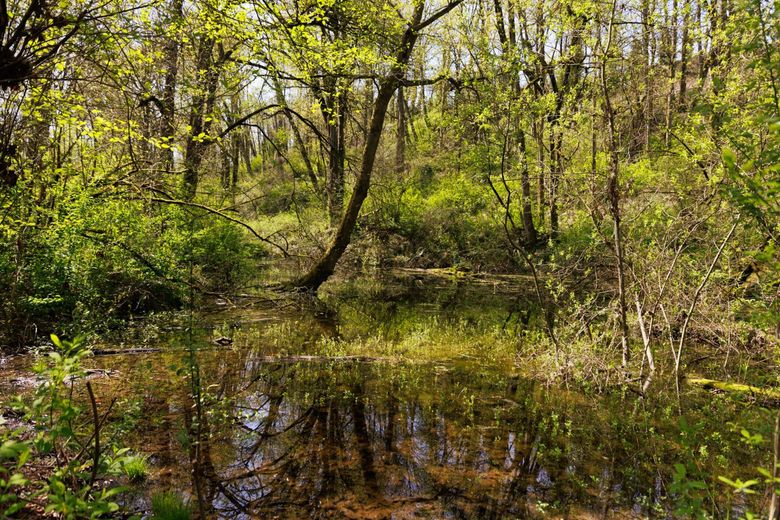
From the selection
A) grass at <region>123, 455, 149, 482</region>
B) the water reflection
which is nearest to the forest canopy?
the water reflection

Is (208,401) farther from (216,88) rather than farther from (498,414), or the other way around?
(216,88)

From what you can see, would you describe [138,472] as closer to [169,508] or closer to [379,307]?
[169,508]

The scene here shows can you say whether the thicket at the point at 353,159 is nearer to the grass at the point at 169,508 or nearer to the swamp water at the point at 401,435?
the swamp water at the point at 401,435

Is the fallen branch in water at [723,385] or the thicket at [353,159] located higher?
the thicket at [353,159]

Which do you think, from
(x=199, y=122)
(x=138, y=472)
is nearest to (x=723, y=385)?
(x=138, y=472)

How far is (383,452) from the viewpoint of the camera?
16.6 ft

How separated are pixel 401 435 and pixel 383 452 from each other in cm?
47

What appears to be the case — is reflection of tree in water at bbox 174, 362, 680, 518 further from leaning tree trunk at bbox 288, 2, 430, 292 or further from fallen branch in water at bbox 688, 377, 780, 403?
leaning tree trunk at bbox 288, 2, 430, 292

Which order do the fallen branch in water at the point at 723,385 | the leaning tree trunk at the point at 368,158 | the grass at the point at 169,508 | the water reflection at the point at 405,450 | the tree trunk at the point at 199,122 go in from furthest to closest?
1. the leaning tree trunk at the point at 368,158
2. the tree trunk at the point at 199,122
3. the fallen branch in water at the point at 723,385
4. the water reflection at the point at 405,450
5. the grass at the point at 169,508

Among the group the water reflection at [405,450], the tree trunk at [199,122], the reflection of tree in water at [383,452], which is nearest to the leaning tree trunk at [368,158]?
the tree trunk at [199,122]

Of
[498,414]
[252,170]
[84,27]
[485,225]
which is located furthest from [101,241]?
[252,170]

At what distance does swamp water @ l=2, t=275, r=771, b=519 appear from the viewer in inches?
162

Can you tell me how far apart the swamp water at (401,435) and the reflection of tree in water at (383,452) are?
2 cm

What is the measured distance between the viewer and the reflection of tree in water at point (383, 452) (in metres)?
4.12
